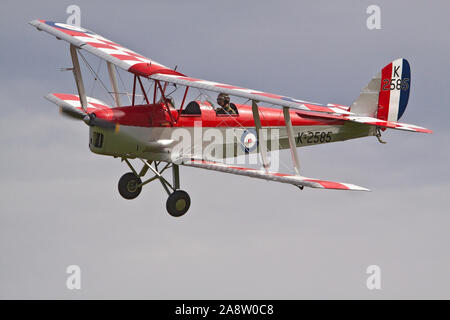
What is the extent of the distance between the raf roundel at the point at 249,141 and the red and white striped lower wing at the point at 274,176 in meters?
1.86

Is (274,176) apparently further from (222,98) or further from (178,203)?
(222,98)

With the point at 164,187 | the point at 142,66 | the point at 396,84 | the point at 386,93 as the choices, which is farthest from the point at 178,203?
the point at 396,84

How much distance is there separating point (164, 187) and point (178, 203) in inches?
21.8

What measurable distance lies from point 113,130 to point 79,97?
93.3 inches

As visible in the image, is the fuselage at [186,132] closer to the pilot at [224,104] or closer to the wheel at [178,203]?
the pilot at [224,104]

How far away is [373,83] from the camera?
23078 millimetres

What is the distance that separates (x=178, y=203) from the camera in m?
19.7

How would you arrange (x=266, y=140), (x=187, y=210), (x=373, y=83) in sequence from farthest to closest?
(x=373, y=83), (x=266, y=140), (x=187, y=210)

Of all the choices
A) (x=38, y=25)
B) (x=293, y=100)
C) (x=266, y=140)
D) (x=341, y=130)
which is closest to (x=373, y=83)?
(x=341, y=130)

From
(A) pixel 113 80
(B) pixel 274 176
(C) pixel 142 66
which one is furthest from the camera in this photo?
(A) pixel 113 80

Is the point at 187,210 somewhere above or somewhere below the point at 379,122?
below

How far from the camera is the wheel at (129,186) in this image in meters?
20.7

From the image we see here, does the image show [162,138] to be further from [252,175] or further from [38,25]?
[38,25]

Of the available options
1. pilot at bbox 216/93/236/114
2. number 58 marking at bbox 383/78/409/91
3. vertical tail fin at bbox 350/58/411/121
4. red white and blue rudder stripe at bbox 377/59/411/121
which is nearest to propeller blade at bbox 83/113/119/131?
pilot at bbox 216/93/236/114
